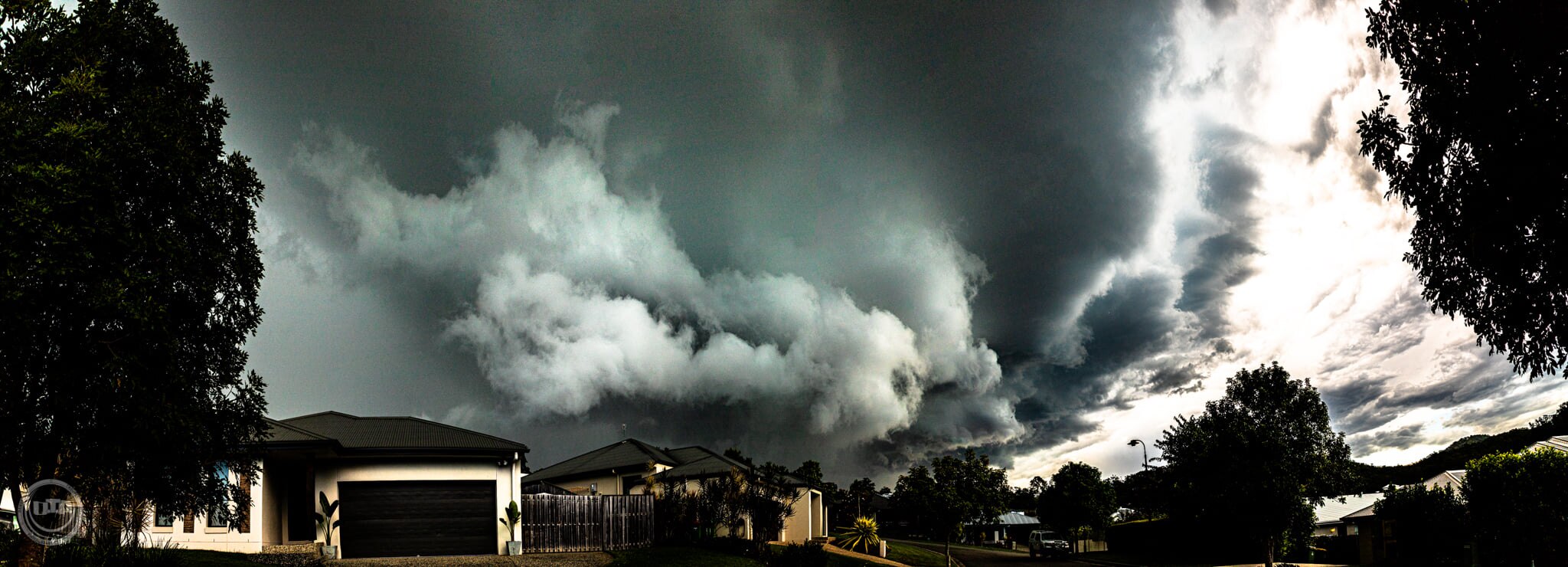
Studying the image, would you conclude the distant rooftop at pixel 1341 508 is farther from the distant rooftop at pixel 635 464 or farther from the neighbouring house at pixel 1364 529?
the distant rooftop at pixel 635 464

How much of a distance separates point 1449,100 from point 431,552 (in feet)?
95.3

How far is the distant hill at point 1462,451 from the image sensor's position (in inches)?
2462

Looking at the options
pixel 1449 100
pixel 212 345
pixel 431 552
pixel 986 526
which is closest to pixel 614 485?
pixel 431 552

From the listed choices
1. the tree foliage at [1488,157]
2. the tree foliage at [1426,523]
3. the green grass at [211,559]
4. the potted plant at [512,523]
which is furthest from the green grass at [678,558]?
the tree foliage at [1426,523]

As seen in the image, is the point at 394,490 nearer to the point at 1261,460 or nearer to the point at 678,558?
the point at 678,558

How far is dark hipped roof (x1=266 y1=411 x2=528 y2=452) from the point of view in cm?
2686

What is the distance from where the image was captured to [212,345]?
1598 cm

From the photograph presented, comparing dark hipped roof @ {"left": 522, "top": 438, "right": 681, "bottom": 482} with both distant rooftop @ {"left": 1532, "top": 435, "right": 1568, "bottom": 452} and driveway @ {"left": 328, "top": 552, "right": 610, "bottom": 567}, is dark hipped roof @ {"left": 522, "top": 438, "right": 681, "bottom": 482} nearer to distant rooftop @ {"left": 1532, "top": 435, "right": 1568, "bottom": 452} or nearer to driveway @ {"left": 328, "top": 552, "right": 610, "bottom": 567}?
driveway @ {"left": 328, "top": 552, "right": 610, "bottom": 567}

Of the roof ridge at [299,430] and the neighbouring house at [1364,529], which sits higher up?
the roof ridge at [299,430]

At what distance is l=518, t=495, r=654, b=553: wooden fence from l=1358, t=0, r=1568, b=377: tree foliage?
26307mm

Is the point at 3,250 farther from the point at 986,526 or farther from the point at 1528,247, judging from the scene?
the point at 986,526

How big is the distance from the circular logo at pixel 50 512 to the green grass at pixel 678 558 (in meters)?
13.8

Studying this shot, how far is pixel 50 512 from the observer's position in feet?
47.2

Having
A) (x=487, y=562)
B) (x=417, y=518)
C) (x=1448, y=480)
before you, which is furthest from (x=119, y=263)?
(x=1448, y=480)
